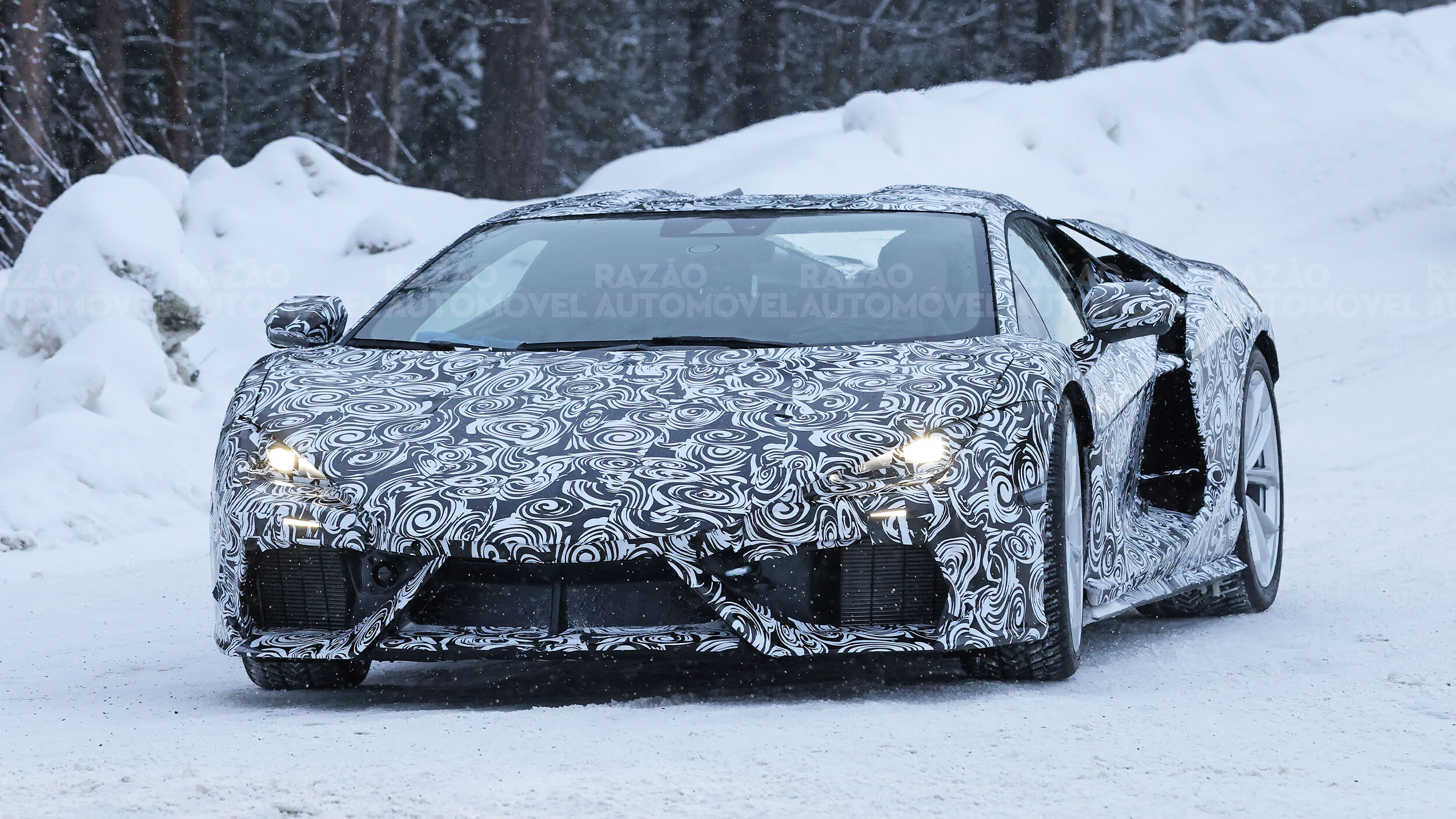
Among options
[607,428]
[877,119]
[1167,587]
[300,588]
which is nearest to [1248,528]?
[1167,587]

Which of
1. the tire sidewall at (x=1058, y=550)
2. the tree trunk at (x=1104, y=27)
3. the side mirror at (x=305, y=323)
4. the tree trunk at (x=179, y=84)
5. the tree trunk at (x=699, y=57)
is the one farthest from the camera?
the tree trunk at (x=699, y=57)

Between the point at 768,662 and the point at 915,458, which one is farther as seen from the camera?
the point at 768,662

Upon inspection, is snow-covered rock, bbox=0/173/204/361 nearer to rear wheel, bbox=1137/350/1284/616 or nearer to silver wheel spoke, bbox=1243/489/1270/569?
rear wheel, bbox=1137/350/1284/616

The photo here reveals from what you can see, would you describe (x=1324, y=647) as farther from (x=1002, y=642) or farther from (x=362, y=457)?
(x=362, y=457)

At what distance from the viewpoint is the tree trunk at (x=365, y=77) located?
24.5m

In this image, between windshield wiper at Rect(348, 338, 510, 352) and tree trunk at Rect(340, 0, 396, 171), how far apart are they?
19738 mm

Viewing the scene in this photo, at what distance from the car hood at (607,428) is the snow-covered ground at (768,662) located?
40 centimetres

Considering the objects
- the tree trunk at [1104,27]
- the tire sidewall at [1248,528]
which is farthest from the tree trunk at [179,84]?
the tire sidewall at [1248,528]

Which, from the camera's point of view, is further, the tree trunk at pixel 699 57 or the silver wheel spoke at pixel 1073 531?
the tree trunk at pixel 699 57

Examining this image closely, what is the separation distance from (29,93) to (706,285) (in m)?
16.6

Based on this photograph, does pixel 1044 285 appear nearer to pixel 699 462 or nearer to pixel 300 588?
pixel 699 462

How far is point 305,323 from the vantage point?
16.7 ft

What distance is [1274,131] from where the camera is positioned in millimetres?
21953

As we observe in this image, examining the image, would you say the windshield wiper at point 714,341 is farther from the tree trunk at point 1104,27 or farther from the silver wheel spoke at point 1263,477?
Answer: the tree trunk at point 1104,27
